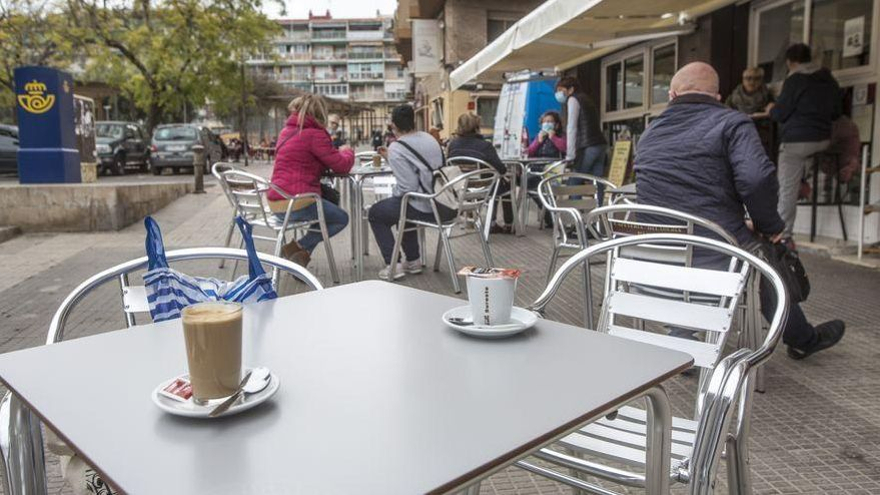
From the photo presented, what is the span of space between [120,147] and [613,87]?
14525mm

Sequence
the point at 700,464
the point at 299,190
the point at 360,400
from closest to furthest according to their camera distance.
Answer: the point at 360,400 → the point at 700,464 → the point at 299,190

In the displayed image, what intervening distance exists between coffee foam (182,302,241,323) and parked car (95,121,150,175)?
20233 mm

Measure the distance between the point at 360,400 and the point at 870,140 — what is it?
22.1 feet

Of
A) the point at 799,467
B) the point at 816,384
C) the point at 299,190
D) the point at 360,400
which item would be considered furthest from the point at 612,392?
the point at 299,190

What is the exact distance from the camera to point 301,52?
360 feet

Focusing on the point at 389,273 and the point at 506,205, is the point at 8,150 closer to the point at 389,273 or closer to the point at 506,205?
the point at 506,205

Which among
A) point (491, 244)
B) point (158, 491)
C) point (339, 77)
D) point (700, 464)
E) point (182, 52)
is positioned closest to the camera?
point (158, 491)

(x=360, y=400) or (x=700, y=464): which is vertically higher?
(x=360, y=400)

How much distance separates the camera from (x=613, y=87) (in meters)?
11.6

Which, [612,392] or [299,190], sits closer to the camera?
[612,392]

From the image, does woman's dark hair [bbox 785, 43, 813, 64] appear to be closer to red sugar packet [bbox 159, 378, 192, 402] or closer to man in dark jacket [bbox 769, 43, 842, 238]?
man in dark jacket [bbox 769, 43, 842, 238]

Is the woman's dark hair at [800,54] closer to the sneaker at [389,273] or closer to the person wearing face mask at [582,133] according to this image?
the person wearing face mask at [582,133]

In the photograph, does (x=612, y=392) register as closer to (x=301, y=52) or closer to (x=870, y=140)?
(x=870, y=140)

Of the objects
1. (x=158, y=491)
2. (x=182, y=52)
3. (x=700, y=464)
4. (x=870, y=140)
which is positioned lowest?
(x=700, y=464)
